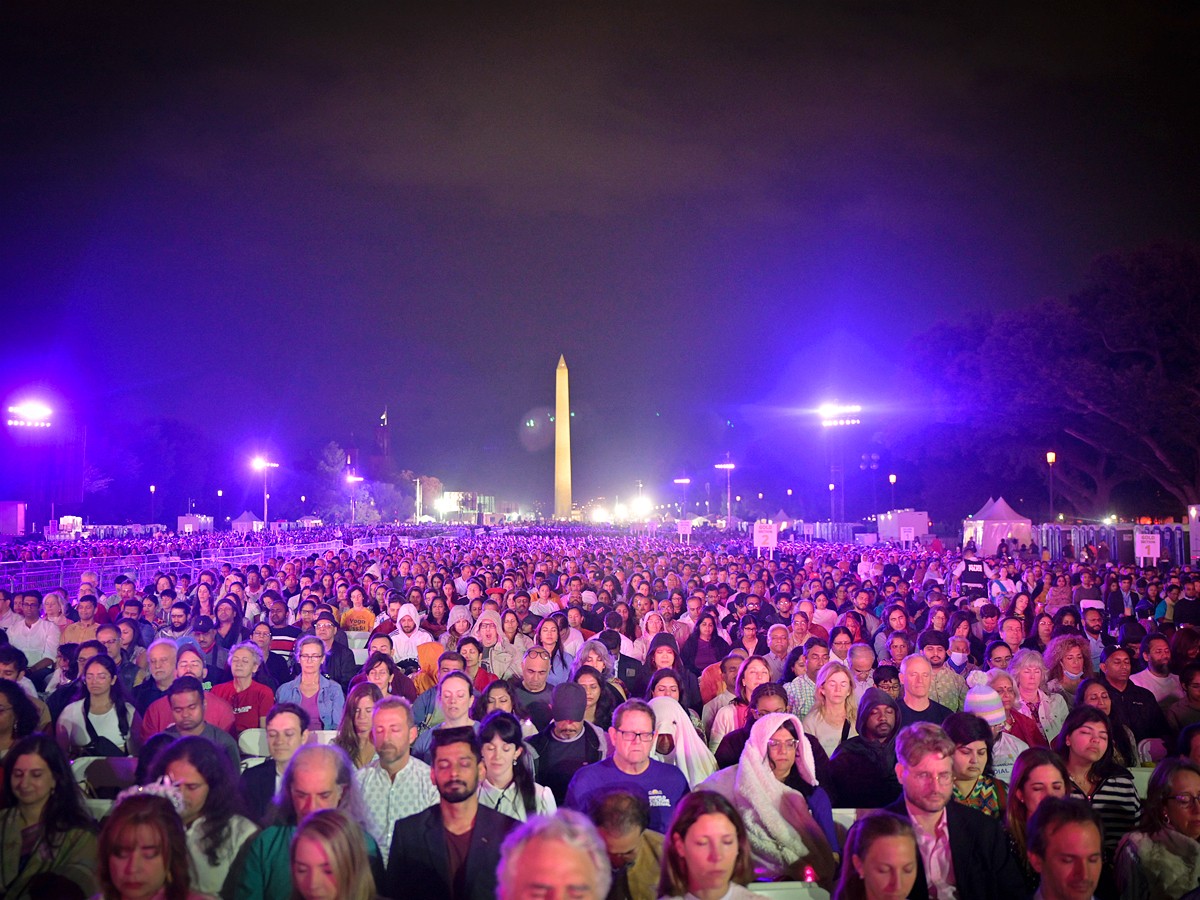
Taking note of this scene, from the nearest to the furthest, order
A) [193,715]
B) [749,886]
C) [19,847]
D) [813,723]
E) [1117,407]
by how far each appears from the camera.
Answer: [749,886] → [19,847] → [193,715] → [813,723] → [1117,407]

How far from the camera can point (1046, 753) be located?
510cm

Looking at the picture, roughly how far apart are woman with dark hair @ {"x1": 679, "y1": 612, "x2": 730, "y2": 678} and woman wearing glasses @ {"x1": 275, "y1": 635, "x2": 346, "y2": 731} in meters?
4.13

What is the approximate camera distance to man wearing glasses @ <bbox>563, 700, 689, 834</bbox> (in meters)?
5.65

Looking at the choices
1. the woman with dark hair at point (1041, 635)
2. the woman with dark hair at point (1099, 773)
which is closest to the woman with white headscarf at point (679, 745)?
the woman with dark hair at point (1099, 773)

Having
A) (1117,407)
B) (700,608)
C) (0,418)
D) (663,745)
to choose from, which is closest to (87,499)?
(0,418)

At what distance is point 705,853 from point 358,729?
119 inches

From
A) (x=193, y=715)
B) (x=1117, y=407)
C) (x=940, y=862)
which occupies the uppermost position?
(x=1117, y=407)

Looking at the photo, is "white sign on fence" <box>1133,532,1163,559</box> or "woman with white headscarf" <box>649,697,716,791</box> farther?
"white sign on fence" <box>1133,532,1163,559</box>

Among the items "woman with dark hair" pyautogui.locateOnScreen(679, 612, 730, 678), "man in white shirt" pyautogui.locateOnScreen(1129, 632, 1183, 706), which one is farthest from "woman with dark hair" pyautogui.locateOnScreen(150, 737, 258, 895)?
"man in white shirt" pyautogui.locateOnScreen(1129, 632, 1183, 706)

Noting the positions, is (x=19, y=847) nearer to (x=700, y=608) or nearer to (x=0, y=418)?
(x=700, y=608)

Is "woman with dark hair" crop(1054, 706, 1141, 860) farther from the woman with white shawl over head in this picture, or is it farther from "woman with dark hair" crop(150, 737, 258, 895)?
"woman with dark hair" crop(150, 737, 258, 895)

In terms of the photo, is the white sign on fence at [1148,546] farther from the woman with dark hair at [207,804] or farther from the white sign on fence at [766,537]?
the woman with dark hair at [207,804]

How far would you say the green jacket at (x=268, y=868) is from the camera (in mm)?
4355

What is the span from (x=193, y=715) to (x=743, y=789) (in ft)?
11.6
